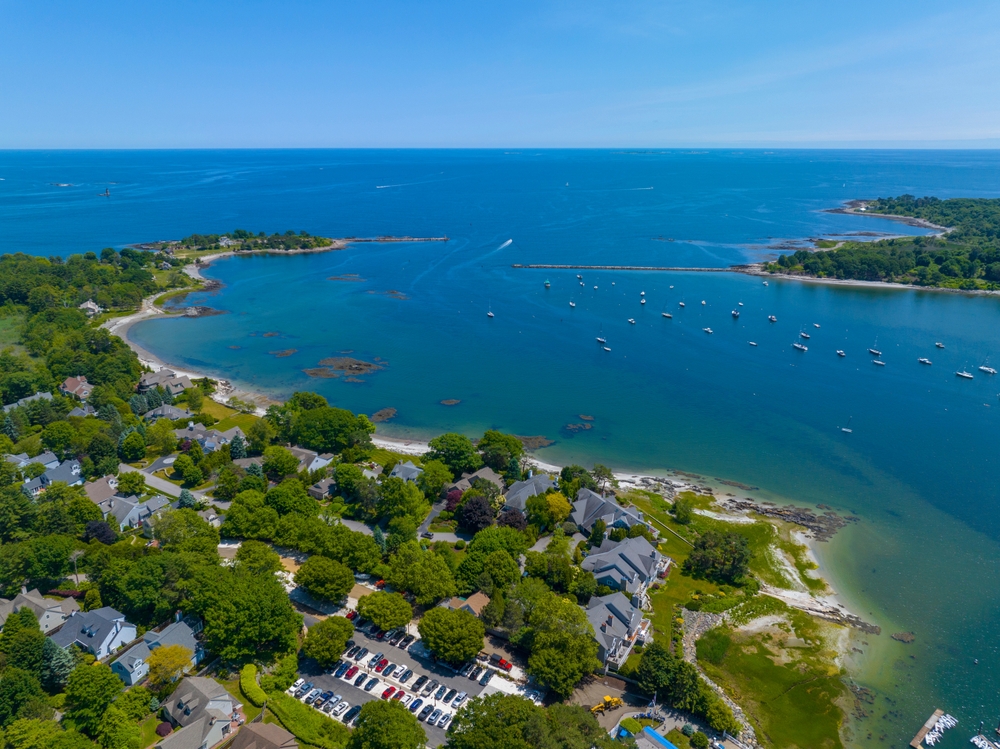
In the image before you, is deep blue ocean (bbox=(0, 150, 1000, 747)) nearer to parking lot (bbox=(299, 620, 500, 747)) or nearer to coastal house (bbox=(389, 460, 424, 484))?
coastal house (bbox=(389, 460, 424, 484))

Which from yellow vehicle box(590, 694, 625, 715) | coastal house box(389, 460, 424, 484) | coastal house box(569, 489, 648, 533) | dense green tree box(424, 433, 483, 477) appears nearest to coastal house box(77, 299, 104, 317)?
coastal house box(389, 460, 424, 484)

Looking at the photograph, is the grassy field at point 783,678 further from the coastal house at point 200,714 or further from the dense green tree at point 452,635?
the coastal house at point 200,714

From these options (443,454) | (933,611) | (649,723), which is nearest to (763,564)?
(933,611)

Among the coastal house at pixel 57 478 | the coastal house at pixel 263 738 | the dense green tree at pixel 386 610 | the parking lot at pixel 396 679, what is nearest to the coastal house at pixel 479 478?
the dense green tree at pixel 386 610

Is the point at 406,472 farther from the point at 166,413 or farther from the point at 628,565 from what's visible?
the point at 166,413

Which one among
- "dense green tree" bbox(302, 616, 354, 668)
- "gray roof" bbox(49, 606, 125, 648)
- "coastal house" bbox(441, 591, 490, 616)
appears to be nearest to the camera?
"dense green tree" bbox(302, 616, 354, 668)

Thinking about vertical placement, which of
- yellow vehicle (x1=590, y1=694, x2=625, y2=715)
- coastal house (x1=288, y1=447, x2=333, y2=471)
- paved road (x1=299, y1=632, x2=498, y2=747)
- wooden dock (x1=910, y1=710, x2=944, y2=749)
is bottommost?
wooden dock (x1=910, y1=710, x2=944, y2=749)
